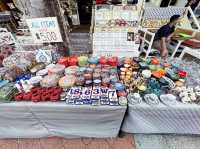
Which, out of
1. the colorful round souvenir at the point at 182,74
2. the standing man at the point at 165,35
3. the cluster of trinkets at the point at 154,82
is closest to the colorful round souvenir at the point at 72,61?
the cluster of trinkets at the point at 154,82

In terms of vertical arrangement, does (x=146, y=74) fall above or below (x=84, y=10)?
above

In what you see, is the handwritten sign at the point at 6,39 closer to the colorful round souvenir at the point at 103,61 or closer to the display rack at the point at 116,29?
the display rack at the point at 116,29

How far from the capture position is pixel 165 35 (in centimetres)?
299

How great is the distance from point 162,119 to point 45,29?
1.69 meters

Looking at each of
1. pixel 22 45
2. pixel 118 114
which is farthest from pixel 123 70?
pixel 22 45

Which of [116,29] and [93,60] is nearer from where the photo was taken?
[93,60]

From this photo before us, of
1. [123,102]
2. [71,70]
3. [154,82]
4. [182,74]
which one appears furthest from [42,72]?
[182,74]

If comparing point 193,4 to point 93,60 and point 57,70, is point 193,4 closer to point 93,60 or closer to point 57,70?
point 93,60

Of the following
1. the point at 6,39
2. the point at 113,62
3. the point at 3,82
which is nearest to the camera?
the point at 3,82

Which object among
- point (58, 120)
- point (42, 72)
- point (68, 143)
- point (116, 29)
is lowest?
point (68, 143)

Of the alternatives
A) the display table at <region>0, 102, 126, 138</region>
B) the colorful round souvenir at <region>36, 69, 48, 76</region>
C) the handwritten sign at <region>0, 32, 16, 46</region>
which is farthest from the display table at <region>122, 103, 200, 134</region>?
the handwritten sign at <region>0, 32, 16, 46</region>

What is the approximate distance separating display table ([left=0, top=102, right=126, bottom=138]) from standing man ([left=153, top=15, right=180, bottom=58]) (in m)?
1.94

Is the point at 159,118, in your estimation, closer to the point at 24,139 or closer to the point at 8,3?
the point at 24,139

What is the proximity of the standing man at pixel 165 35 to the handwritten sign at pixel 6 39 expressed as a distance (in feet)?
8.23
